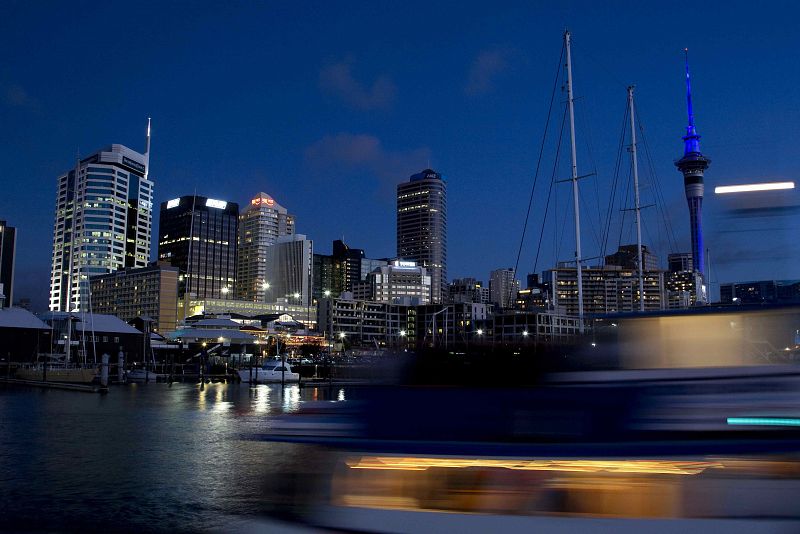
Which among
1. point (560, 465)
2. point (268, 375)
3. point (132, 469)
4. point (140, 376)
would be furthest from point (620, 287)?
point (560, 465)

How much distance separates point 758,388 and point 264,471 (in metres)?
11.6

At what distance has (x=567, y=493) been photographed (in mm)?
5227

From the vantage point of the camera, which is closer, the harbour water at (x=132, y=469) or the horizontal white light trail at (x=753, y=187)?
the horizontal white light trail at (x=753, y=187)

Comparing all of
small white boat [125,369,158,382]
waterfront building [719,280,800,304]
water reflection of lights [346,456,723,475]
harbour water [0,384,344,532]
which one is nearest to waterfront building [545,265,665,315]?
harbour water [0,384,344,532]

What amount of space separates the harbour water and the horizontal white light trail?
5654mm

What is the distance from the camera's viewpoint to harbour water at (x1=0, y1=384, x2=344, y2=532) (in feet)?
34.9

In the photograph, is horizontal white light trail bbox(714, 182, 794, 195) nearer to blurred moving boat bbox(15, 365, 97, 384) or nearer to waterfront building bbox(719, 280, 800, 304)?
waterfront building bbox(719, 280, 800, 304)

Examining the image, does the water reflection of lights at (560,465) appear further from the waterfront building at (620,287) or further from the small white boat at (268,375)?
the small white boat at (268,375)

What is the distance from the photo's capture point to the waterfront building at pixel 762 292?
6.86 meters

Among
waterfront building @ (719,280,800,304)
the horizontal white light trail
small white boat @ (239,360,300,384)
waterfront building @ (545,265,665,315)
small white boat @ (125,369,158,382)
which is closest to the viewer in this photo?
waterfront building @ (719,280,800,304)

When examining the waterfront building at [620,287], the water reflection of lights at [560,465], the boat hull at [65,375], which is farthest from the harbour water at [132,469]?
the boat hull at [65,375]

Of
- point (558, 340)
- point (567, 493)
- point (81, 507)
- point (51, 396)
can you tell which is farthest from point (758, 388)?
point (51, 396)

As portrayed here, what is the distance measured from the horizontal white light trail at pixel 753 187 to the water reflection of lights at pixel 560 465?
3.34m

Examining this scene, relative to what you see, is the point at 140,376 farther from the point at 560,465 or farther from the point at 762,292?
the point at 560,465
